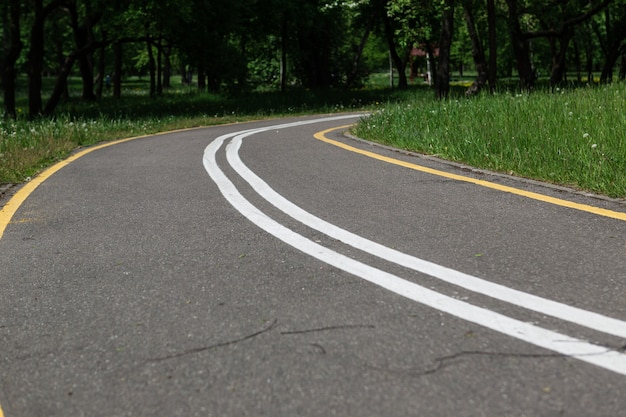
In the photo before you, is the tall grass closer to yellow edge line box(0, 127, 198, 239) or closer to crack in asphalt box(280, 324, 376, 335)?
crack in asphalt box(280, 324, 376, 335)

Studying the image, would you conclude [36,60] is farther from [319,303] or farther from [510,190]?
[319,303]

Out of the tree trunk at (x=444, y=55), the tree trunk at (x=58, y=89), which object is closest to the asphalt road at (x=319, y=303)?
the tree trunk at (x=58, y=89)

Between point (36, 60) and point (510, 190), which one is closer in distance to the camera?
point (510, 190)

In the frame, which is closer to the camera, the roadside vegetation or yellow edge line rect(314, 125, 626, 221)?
yellow edge line rect(314, 125, 626, 221)

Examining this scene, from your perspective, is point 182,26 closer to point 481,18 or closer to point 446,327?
point 481,18

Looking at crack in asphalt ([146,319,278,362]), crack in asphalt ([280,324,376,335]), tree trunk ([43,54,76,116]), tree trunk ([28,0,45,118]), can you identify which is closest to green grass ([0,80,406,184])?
tree trunk ([43,54,76,116])

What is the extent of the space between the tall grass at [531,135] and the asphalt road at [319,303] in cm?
50

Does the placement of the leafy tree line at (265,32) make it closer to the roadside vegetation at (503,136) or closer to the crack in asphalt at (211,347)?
the roadside vegetation at (503,136)

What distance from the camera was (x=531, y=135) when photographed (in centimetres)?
876

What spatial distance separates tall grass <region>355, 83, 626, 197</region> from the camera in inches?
284

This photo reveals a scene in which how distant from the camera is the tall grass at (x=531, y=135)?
7223 millimetres

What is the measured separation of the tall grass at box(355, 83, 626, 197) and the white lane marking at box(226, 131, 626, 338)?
258 centimetres

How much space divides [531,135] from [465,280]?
16.7ft

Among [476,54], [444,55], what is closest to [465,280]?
[476,54]
